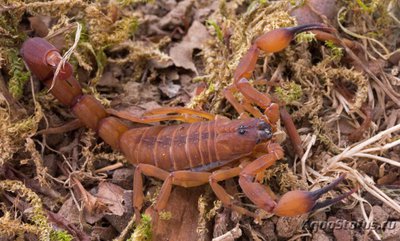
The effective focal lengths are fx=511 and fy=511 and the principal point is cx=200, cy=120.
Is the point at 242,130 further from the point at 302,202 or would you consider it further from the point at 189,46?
the point at 189,46

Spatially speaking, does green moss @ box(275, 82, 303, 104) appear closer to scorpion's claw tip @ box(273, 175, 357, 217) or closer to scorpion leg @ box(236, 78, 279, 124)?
scorpion leg @ box(236, 78, 279, 124)

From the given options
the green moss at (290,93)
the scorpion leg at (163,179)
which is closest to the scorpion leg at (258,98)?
the green moss at (290,93)

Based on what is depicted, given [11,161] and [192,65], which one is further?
[192,65]

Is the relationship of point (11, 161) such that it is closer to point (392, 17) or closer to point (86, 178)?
point (86, 178)

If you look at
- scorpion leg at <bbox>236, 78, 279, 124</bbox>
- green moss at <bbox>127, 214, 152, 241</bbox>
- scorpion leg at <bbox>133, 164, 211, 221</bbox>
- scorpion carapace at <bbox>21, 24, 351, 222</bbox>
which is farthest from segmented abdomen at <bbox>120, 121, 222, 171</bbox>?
green moss at <bbox>127, 214, 152, 241</bbox>

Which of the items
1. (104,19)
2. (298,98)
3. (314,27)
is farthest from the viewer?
(104,19)

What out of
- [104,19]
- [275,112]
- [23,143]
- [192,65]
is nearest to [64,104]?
[23,143]

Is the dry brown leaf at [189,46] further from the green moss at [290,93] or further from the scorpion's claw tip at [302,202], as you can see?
the scorpion's claw tip at [302,202]
